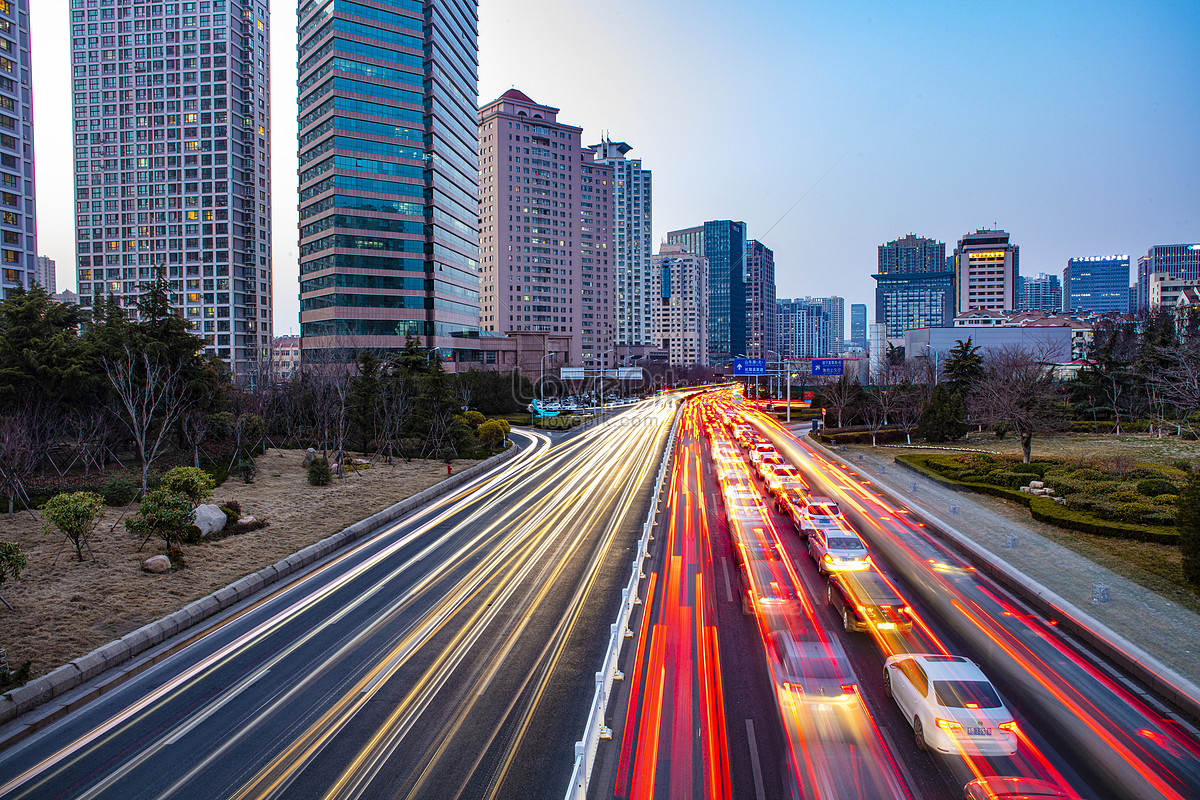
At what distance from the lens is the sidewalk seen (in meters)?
11.7

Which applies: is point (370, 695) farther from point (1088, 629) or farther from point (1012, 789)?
point (1088, 629)

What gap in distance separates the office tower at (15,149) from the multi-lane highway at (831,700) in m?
76.0

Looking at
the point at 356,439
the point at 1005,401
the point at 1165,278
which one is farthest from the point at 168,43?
the point at 1165,278

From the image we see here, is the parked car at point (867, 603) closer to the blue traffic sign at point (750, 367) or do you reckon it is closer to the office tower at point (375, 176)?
the blue traffic sign at point (750, 367)

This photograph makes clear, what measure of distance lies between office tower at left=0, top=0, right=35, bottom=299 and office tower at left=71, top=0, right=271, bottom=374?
1671 inches

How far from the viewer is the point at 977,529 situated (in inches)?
806

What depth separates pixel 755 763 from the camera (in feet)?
27.7

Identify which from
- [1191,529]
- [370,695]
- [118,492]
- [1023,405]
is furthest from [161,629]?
[1023,405]

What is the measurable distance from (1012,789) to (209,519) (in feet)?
72.0

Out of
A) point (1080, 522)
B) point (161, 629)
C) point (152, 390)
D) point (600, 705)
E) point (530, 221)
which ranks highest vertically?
point (530, 221)

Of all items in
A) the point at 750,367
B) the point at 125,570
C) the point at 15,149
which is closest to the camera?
the point at 125,570

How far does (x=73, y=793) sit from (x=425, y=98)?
85.0 meters

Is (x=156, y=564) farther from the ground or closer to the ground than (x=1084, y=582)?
farther from the ground

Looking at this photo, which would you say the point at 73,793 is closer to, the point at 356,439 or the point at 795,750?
the point at 795,750
